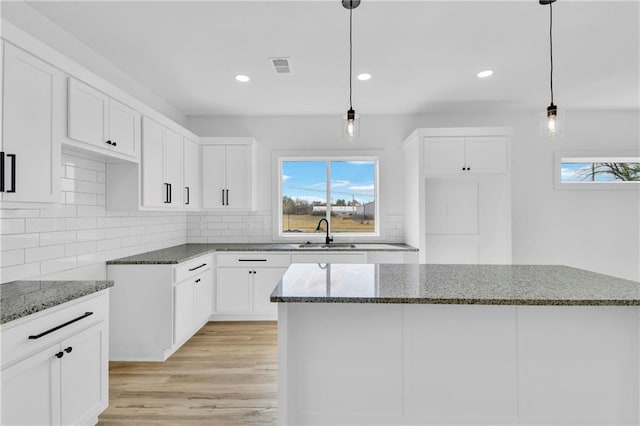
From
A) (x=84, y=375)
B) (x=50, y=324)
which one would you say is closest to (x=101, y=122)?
(x=50, y=324)

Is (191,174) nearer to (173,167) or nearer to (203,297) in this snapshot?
(173,167)

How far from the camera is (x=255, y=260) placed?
3809mm

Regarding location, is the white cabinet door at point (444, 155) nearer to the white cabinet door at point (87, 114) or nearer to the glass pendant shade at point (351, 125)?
the glass pendant shade at point (351, 125)

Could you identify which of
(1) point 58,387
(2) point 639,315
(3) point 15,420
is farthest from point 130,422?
(2) point 639,315

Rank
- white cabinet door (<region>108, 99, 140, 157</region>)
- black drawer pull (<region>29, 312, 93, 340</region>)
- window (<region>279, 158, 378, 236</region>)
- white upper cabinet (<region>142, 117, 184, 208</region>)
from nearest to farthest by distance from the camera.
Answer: black drawer pull (<region>29, 312, 93, 340</region>) → white cabinet door (<region>108, 99, 140, 157</region>) → white upper cabinet (<region>142, 117, 184, 208</region>) → window (<region>279, 158, 378, 236</region>)

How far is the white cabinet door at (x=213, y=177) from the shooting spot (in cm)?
406

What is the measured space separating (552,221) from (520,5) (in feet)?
10.2

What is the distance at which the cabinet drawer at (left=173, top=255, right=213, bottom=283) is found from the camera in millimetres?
2961

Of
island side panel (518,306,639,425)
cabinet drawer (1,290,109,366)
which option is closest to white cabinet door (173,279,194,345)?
cabinet drawer (1,290,109,366)

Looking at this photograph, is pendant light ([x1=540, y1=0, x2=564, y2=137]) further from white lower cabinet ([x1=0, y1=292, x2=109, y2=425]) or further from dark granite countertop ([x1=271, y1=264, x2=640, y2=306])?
white lower cabinet ([x1=0, y1=292, x2=109, y2=425])

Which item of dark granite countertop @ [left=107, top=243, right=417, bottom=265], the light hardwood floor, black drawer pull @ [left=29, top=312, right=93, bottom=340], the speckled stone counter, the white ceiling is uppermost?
the white ceiling

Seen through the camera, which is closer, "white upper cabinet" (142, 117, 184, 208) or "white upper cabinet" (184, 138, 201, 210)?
"white upper cabinet" (142, 117, 184, 208)

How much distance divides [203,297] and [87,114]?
2.08m

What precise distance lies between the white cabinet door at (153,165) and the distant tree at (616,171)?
5059mm
